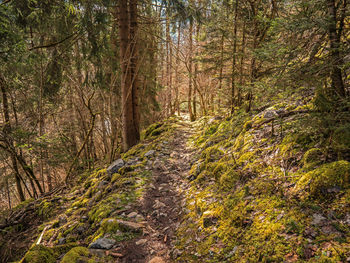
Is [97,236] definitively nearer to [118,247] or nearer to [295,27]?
[118,247]

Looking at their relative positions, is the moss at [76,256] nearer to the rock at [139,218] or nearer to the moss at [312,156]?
the rock at [139,218]

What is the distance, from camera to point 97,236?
10.3ft

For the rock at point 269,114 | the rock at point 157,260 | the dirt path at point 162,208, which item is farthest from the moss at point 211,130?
the rock at point 157,260

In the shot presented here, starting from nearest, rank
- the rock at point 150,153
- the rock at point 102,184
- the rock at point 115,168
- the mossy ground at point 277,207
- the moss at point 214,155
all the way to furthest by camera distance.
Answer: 1. the mossy ground at point 277,207
2. the moss at point 214,155
3. the rock at point 102,184
4. the rock at point 115,168
5. the rock at point 150,153

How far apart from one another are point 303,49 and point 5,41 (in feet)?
18.6

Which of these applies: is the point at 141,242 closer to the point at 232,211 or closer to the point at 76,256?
the point at 76,256

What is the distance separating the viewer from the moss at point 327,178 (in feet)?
6.53

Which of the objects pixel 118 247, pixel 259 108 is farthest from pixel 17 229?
pixel 259 108

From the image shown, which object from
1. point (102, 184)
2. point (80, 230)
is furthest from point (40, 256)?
point (102, 184)

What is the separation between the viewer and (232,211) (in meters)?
2.68

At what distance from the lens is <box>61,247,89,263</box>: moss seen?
8.00 ft

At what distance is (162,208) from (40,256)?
197cm

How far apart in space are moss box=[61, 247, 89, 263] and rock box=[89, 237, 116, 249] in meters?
0.15

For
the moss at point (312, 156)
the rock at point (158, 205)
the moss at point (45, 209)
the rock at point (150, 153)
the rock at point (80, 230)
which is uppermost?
the moss at point (312, 156)
